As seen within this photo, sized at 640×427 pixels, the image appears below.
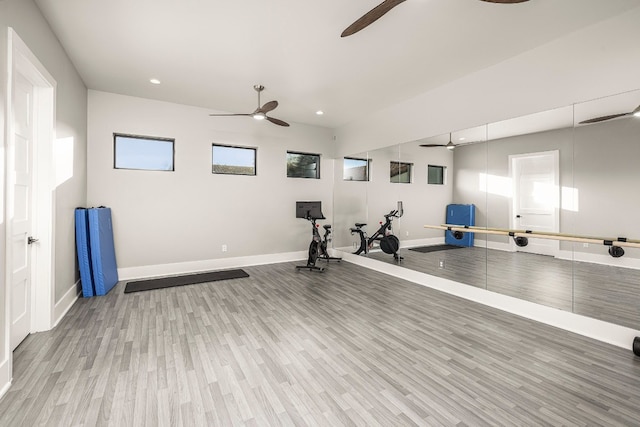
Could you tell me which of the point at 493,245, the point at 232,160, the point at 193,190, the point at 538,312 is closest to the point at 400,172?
the point at 493,245

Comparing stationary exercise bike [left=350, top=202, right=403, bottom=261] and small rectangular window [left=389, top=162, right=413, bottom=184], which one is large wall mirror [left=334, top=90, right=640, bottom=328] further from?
stationary exercise bike [left=350, top=202, right=403, bottom=261]

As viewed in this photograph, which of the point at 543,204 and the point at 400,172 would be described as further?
the point at 400,172

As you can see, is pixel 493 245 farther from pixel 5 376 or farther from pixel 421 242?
pixel 5 376

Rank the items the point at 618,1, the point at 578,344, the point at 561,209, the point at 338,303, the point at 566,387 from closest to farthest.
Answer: the point at 566,387 < the point at 618,1 < the point at 578,344 < the point at 561,209 < the point at 338,303

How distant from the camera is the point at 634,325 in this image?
2.61 m

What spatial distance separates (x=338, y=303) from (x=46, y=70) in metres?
4.18

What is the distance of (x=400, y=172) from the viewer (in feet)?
17.0

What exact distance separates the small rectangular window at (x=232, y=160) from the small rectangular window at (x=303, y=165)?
860mm

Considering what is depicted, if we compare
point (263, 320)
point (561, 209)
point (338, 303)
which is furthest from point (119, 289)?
point (561, 209)

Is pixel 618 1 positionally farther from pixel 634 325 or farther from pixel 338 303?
pixel 338 303

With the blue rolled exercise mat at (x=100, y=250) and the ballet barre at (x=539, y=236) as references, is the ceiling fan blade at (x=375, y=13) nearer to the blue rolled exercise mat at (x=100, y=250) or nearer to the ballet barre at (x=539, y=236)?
the ballet barre at (x=539, y=236)

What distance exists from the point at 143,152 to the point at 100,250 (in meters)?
1.93

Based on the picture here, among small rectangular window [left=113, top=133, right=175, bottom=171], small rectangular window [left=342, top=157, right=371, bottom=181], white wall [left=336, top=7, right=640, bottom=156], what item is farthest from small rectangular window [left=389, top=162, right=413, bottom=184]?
small rectangular window [left=113, top=133, right=175, bottom=171]

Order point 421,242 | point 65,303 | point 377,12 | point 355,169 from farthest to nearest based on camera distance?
point 355,169
point 421,242
point 65,303
point 377,12
